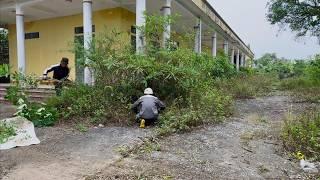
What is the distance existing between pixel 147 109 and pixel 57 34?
27.3ft

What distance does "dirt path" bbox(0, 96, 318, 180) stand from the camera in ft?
13.6

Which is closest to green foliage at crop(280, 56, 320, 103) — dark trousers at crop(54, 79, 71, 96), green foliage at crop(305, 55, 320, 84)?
green foliage at crop(305, 55, 320, 84)

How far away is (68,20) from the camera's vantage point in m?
13.0

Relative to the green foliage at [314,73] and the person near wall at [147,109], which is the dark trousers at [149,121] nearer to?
the person near wall at [147,109]

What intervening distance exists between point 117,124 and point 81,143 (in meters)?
1.42

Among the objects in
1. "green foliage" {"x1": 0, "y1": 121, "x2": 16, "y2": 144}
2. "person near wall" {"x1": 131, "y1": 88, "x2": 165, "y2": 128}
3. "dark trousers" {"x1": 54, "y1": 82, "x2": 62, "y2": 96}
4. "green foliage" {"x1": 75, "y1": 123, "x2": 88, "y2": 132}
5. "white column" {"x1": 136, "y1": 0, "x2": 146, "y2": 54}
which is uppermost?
"white column" {"x1": 136, "y1": 0, "x2": 146, "y2": 54}

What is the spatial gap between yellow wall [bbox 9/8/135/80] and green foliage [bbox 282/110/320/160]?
7550mm

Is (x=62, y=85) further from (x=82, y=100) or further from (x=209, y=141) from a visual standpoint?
(x=209, y=141)

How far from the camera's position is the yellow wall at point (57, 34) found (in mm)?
11742

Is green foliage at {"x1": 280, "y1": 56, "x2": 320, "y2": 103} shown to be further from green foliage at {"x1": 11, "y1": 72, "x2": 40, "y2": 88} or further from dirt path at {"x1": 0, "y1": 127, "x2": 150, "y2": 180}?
green foliage at {"x1": 11, "y1": 72, "x2": 40, "y2": 88}

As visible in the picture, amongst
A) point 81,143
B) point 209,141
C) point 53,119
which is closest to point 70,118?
point 53,119

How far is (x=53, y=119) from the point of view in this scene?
7051 millimetres

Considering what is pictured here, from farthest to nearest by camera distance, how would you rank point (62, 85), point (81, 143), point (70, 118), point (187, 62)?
point (62, 85) < point (187, 62) < point (70, 118) < point (81, 143)

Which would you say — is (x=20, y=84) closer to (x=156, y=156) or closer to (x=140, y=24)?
(x=140, y=24)
